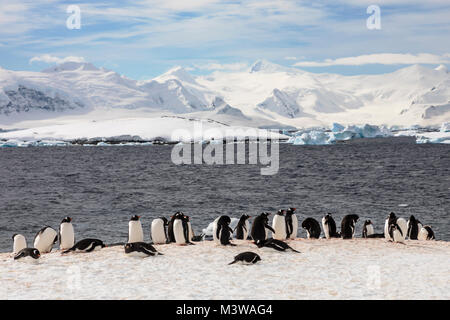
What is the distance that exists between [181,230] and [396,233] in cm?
753

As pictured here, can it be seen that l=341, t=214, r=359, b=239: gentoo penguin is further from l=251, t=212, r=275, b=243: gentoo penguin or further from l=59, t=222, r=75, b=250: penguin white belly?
l=59, t=222, r=75, b=250: penguin white belly

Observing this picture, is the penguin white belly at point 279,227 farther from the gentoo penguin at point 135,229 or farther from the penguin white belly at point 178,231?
the gentoo penguin at point 135,229

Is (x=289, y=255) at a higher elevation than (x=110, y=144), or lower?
lower

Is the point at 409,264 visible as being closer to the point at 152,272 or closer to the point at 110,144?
the point at 152,272

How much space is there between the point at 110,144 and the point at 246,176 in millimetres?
110250

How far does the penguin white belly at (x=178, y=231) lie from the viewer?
18.4m

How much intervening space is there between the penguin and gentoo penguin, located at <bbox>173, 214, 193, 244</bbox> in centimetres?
716

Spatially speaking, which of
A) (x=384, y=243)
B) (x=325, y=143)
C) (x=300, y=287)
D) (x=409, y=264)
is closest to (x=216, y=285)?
(x=300, y=287)

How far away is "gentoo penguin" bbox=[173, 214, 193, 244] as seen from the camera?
18.4m

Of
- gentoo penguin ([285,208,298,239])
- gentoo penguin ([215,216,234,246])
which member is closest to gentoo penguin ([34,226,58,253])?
gentoo penguin ([215,216,234,246])

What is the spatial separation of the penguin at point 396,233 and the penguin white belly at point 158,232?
804cm

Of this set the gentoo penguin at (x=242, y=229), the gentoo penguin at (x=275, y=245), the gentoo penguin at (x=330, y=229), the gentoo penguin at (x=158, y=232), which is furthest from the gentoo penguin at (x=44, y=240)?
the gentoo penguin at (x=330, y=229)

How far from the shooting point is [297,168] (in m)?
73.4

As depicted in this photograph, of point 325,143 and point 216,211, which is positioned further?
point 325,143
